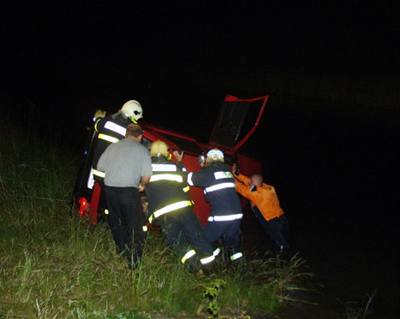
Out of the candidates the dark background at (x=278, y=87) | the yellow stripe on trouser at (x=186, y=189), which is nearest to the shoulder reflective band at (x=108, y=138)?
the yellow stripe on trouser at (x=186, y=189)

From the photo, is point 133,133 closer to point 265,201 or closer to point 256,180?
point 256,180

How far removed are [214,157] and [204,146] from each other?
0.87 m

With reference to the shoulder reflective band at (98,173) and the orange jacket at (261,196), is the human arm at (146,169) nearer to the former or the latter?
the shoulder reflective band at (98,173)

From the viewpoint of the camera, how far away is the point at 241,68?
35.7 meters

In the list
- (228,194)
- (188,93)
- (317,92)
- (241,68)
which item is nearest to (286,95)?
(317,92)

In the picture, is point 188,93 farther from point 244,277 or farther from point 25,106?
point 244,277

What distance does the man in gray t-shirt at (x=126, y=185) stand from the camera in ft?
19.9

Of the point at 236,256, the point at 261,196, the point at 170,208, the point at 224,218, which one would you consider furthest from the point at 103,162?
the point at 261,196

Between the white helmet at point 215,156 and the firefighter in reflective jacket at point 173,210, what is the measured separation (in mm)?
570

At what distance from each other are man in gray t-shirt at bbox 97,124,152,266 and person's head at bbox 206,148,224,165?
1064 millimetres

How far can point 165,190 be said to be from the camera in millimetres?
6496

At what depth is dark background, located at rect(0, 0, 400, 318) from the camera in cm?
873

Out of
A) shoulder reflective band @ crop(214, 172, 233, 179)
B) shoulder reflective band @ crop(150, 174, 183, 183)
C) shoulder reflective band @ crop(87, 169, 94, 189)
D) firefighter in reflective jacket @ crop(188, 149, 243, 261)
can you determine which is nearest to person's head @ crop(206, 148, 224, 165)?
firefighter in reflective jacket @ crop(188, 149, 243, 261)

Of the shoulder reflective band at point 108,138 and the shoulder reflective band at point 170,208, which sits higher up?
the shoulder reflective band at point 108,138
